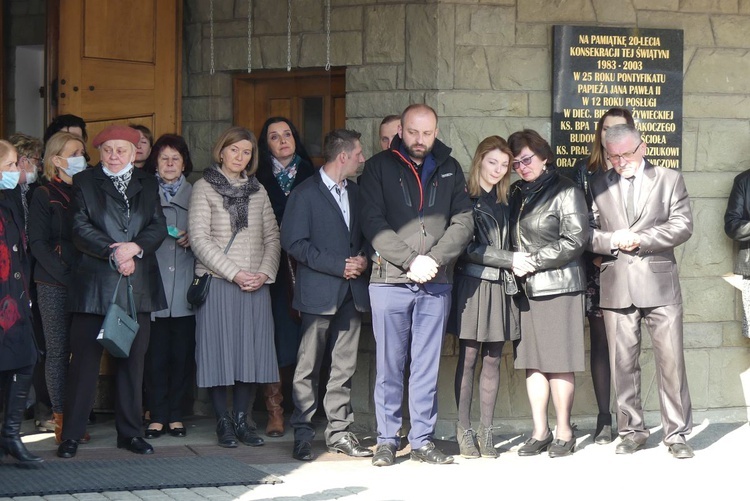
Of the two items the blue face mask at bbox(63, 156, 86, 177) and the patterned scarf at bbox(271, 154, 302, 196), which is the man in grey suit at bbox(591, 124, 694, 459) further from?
the blue face mask at bbox(63, 156, 86, 177)

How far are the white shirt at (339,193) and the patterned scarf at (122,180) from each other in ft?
3.83

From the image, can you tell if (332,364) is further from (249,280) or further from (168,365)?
(168,365)

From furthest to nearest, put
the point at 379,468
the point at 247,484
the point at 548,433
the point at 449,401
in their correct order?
the point at 449,401 < the point at 548,433 < the point at 379,468 < the point at 247,484

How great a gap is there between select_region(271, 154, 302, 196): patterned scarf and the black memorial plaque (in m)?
1.77

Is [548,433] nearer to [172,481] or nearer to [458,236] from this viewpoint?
[458,236]

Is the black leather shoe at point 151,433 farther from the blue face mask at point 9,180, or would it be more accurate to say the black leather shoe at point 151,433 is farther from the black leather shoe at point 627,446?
the black leather shoe at point 627,446

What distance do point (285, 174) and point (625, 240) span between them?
2274mm

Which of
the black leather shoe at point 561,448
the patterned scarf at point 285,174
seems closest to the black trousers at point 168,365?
the patterned scarf at point 285,174

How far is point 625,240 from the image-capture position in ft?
23.4

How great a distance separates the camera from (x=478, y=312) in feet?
23.5

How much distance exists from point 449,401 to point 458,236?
1.46 meters

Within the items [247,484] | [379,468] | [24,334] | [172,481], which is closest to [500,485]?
[379,468]

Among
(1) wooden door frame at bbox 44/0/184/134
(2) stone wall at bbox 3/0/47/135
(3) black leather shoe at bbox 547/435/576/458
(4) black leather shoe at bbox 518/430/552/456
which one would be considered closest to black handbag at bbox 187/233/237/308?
(1) wooden door frame at bbox 44/0/184/134

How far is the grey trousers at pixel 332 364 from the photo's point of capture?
7258 millimetres
